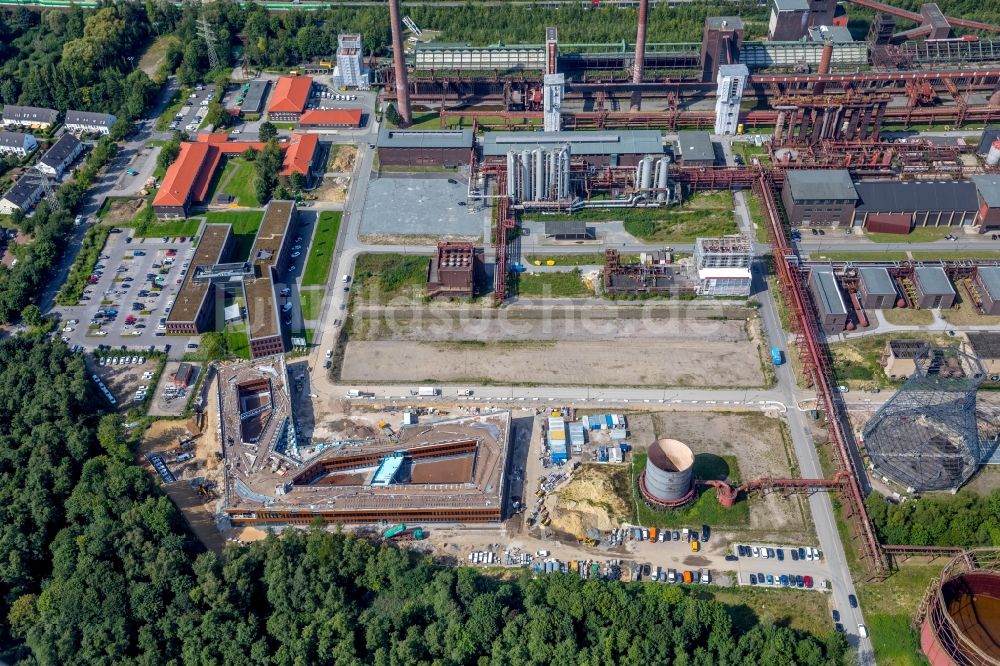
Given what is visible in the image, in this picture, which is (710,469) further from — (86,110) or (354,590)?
(86,110)

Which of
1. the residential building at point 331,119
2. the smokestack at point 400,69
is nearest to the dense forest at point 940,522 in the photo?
the smokestack at point 400,69

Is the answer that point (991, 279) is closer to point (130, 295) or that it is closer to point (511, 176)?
point (511, 176)

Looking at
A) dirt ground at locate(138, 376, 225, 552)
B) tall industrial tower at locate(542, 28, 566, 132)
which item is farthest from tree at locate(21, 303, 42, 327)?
tall industrial tower at locate(542, 28, 566, 132)

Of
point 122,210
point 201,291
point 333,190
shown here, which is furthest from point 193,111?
point 201,291

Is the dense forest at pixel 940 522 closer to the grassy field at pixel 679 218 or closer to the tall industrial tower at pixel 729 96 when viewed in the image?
the grassy field at pixel 679 218

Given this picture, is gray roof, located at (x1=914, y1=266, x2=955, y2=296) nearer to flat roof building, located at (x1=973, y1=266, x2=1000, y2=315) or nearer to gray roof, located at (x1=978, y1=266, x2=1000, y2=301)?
flat roof building, located at (x1=973, y1=266, x2=1000, y2=315)
